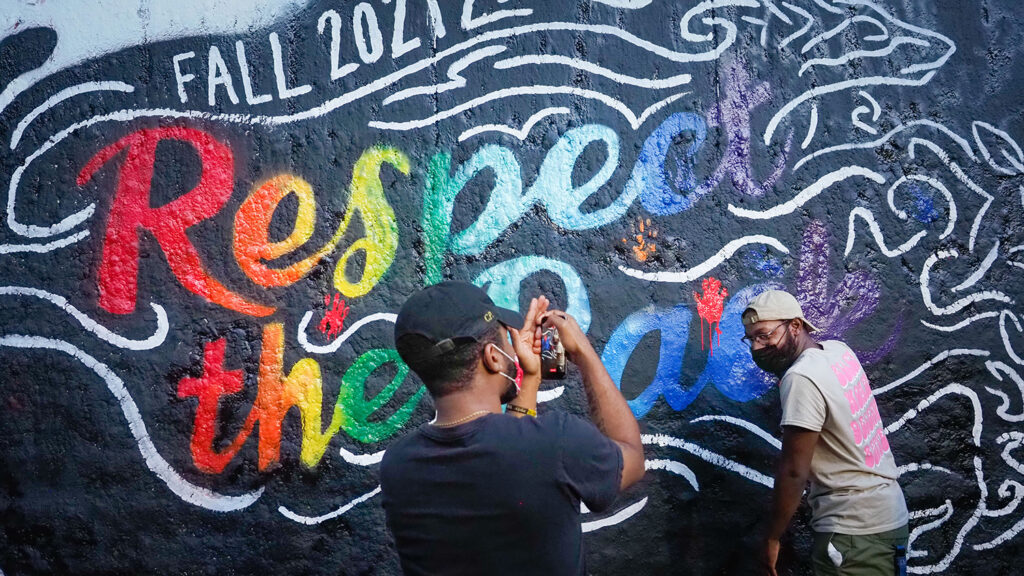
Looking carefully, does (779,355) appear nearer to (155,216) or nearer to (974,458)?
(974,458)

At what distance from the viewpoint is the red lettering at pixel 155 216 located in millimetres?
3766

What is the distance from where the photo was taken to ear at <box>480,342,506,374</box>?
83.4 inches

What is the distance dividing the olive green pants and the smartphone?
1510 mm

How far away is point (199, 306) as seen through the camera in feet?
12.3

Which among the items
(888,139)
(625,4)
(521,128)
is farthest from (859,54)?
(521,128)

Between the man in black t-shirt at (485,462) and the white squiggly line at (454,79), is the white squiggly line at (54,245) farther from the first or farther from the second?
the man in black t-shirt at (485,462)

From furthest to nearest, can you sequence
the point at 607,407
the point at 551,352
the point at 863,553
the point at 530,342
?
the point at 863,553
the point at 551,352
the point at 530,342
the point at 607,407

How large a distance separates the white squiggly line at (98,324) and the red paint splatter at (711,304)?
8.96 feet

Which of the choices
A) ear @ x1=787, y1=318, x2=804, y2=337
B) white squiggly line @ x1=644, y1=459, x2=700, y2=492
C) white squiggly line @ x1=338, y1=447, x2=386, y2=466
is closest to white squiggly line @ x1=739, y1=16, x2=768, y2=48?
ear @ x1=787, y1=318, x2=804, y2=337

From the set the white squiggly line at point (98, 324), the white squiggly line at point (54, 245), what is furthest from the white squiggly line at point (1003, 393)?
the white squiggly line at point (54, 245)

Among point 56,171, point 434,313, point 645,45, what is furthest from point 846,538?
point 56,171

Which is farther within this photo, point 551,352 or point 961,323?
point 961,323

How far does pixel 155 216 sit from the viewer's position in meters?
3.83

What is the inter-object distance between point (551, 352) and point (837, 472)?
1.47m
